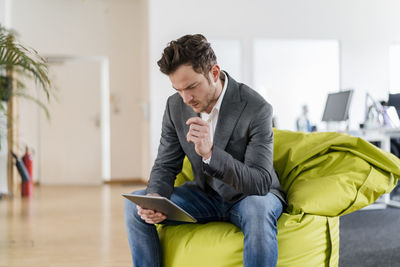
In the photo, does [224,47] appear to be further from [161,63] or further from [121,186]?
[161,63]

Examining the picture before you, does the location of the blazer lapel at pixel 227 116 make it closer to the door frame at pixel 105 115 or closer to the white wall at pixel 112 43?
the white wall at pixel 112 43

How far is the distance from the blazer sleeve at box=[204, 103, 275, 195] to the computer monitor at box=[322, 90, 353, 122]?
108 inches

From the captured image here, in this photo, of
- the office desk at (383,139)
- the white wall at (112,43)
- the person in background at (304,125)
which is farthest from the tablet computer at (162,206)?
the white wall at (112,43)

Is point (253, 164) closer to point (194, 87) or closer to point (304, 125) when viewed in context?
point (194, 87)

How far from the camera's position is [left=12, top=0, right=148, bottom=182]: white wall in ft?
23.0

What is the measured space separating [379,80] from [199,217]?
566cm

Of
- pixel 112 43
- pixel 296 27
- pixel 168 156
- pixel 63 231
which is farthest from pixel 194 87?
pixel 112 43

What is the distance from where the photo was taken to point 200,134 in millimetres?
1479

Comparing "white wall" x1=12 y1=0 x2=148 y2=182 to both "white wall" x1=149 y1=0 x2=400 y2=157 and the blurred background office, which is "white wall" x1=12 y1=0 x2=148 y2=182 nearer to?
the blurred background office

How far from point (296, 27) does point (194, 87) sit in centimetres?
515

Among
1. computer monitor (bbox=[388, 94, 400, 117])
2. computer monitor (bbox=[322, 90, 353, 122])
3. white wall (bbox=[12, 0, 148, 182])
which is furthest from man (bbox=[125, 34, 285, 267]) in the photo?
white wall (bbox=[12, 0, 148, 182])

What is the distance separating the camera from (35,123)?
704 cm

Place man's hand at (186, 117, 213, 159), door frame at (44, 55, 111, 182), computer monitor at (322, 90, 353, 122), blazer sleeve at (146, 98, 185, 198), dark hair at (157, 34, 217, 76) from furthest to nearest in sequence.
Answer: door frame at (44, 55, 111, 182), computer monitor at (322, 90, 353, 122), blazer sleeve at (146, 98, 185, 198), dark hair at (157, 34, 217, 76), man's hand at (186, 117, 213, 159)

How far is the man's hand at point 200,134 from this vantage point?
4.83 ft
